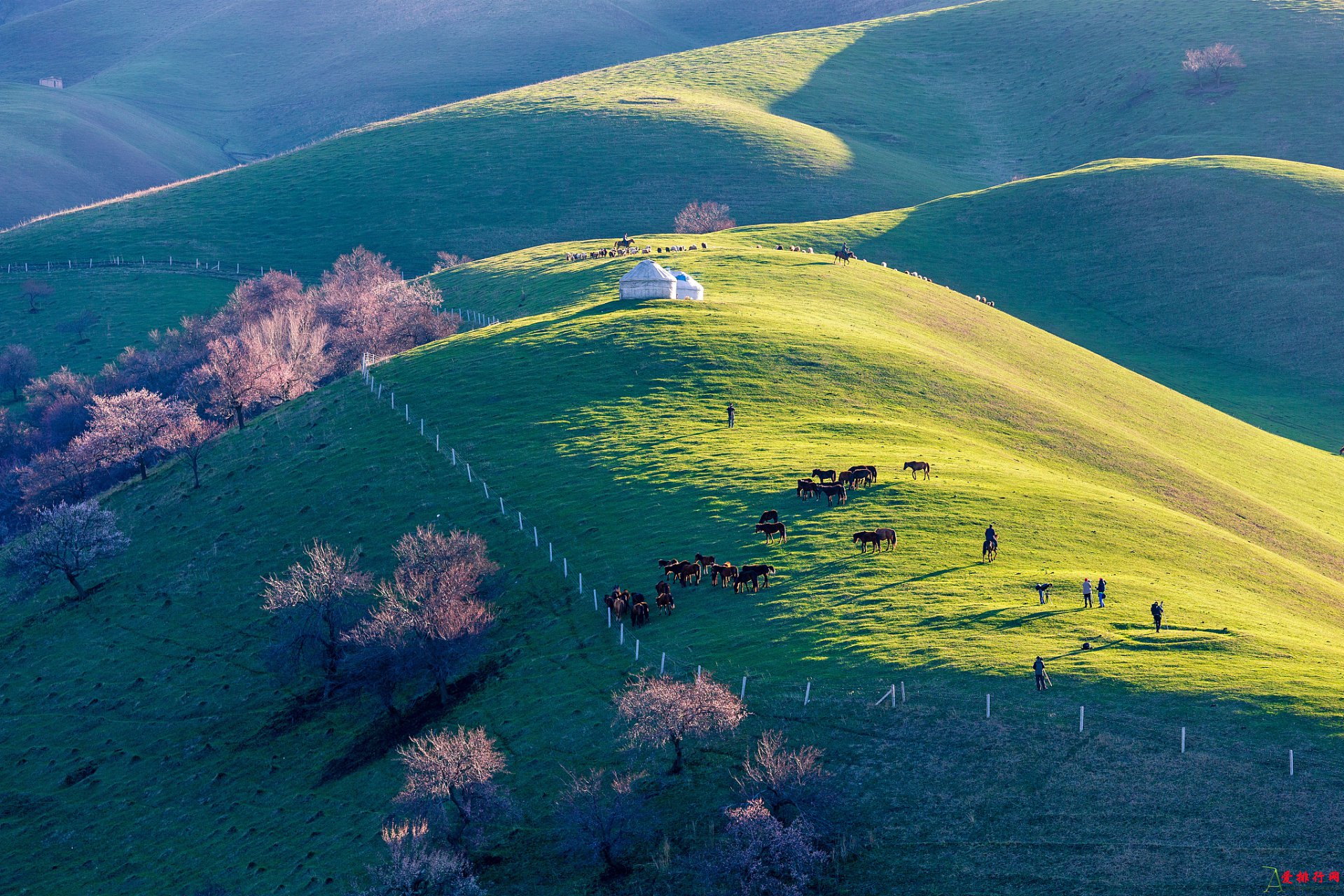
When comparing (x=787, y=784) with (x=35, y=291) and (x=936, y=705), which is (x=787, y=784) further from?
(x=35, y=291)

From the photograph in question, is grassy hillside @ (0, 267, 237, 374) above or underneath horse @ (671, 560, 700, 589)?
above

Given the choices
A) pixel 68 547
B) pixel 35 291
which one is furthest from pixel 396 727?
pixel 35 291

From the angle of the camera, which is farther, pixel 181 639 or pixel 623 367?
pixel 623 367

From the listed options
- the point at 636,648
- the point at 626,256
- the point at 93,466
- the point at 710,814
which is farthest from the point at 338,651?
the point at 626,256

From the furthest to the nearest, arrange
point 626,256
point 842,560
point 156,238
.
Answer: point 156,238 → point 626,256 → point 842,560

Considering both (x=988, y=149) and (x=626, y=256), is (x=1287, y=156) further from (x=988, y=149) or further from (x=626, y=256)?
(x=626, y=256)

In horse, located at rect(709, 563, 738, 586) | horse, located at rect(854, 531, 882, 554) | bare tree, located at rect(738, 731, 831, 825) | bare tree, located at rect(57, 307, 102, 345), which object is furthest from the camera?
bare tree, located at rect(57, 307, 102, 345)

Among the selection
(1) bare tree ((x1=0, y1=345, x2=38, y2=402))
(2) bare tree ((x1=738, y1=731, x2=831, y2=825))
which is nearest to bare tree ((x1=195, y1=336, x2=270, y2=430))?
(1) bare tree ((x1=0, y1=345, x2=38, y2=402))

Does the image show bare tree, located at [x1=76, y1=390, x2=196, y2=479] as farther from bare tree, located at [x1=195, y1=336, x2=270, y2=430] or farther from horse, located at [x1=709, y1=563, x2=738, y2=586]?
horse, located at [x1=709, y1=563, x2=738, y2=586]
